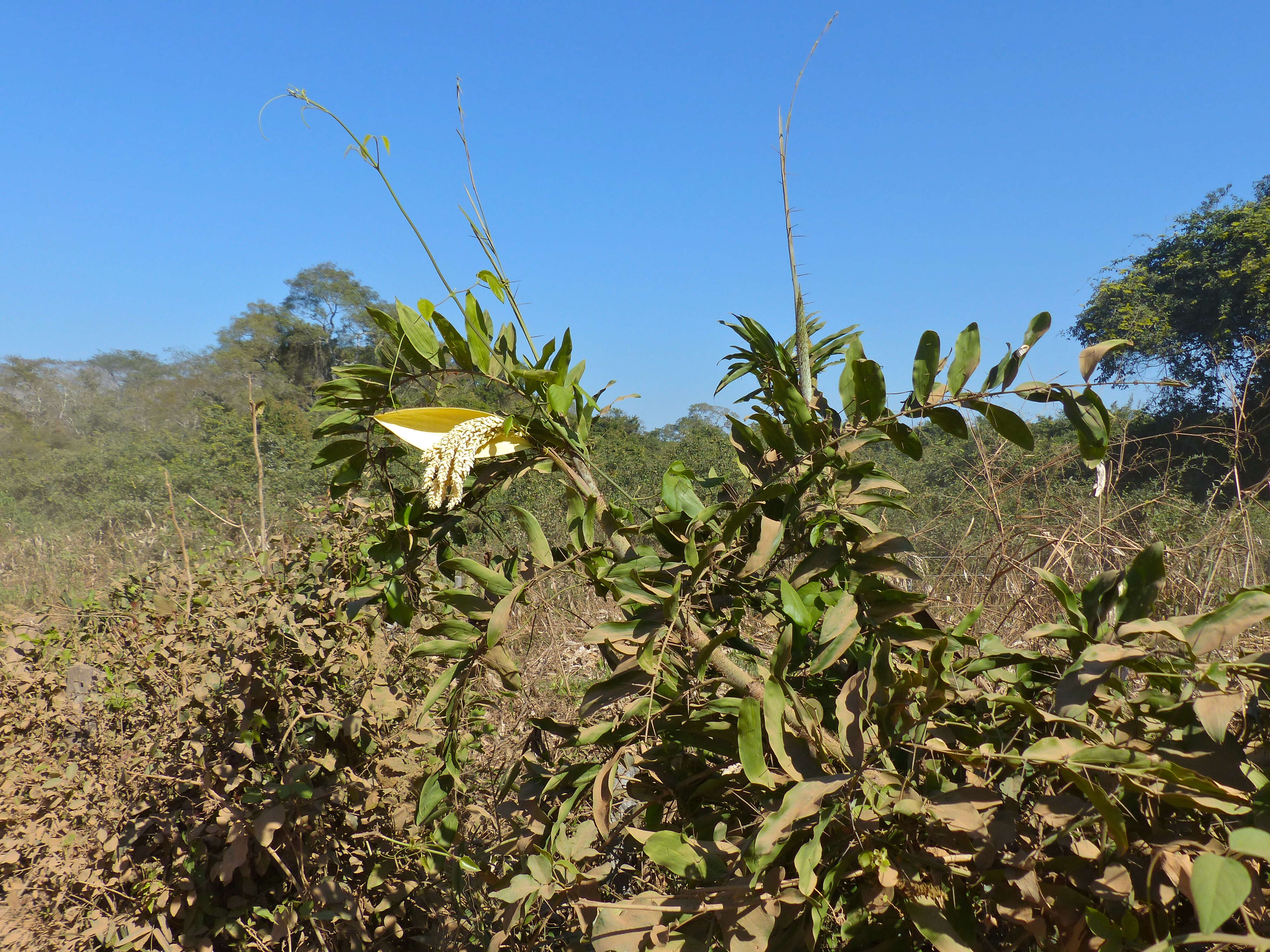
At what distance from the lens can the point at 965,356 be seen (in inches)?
30.3

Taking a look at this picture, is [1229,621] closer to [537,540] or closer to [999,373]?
[999,373]

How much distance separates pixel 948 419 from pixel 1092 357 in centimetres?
14

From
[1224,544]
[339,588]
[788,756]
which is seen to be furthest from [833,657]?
[1224,544]

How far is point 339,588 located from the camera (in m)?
1.43

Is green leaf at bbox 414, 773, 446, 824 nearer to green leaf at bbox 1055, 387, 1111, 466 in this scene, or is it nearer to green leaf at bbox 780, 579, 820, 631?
green leaf at bbox 780, 579, 820, 631

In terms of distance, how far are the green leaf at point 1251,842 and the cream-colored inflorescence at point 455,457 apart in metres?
0.68

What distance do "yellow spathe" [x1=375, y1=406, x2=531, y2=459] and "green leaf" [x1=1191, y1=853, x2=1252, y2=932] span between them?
2.23ft

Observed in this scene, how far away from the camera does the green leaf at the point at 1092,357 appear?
27.3 inches

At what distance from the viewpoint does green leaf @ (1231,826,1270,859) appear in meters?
0.43

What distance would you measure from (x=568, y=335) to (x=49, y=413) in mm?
27353

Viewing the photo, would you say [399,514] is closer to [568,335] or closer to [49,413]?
[568,335]

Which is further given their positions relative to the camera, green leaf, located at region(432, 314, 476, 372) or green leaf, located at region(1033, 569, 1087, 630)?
green leaf, located at region(432, 314, 476, 372)

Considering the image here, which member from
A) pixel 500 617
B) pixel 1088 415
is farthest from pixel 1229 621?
pixel 500 617

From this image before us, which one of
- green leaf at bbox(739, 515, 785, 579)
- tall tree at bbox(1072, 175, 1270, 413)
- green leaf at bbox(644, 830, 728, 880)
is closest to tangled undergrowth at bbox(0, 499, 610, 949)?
green leaf at bbox(644, 830, 728, 880)
